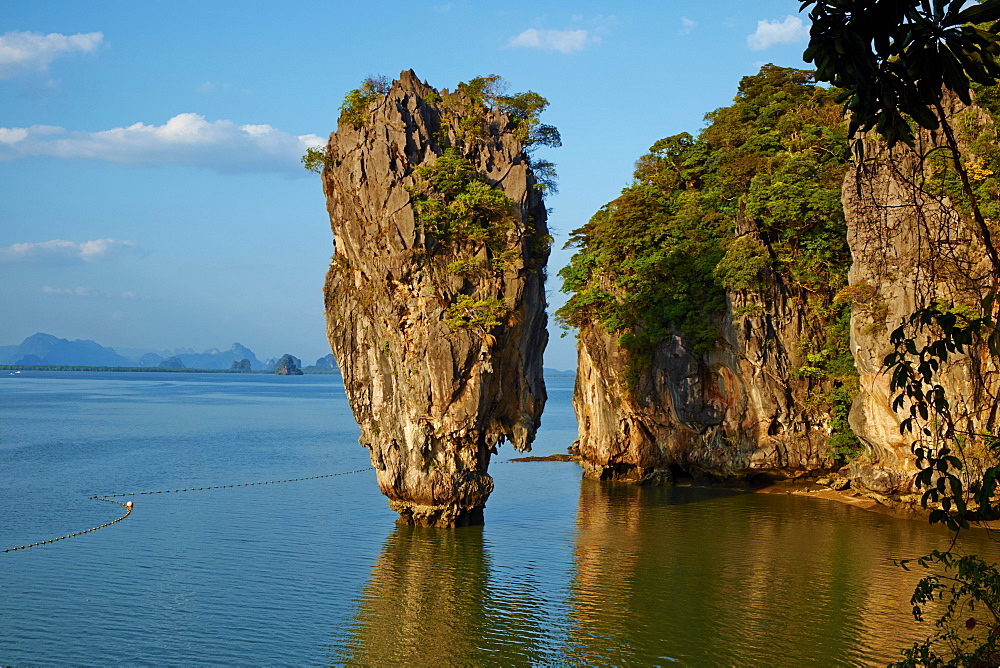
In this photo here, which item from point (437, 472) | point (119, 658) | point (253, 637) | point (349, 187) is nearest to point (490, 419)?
point (437, 472)

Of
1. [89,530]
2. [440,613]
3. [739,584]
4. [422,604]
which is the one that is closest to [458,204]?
[422,604]

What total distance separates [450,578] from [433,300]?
9588 millimetres

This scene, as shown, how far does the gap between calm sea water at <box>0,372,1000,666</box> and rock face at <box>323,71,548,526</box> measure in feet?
8.63

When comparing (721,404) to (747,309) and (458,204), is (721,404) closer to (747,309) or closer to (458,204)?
(747,309)

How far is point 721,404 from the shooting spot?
3938cm

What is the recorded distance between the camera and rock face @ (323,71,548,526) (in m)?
29.4

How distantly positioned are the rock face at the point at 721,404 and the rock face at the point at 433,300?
36.3ft

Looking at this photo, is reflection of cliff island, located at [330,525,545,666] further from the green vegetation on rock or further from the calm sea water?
the green vegetation on rock

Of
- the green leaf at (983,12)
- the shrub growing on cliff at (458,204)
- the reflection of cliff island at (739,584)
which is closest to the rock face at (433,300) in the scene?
the shrub growing on cliff at (458,204)

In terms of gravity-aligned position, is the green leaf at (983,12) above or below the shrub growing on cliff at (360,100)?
below

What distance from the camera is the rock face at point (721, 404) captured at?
37312 millimetres

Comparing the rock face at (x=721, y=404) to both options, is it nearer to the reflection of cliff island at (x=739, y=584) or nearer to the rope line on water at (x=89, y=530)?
the reflection of cliff island at (x=739, y=584)

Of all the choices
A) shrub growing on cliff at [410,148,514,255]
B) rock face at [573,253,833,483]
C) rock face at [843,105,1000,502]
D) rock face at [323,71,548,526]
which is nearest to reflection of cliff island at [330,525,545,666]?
rock face at [323,71,548,526]

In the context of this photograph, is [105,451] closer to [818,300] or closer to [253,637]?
[253,637]
